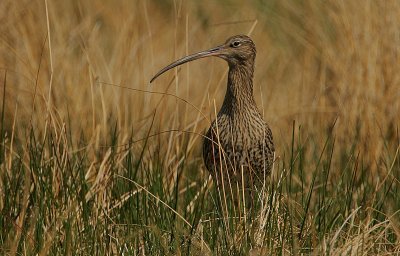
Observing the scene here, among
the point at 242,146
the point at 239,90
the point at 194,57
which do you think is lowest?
the point at 242,146

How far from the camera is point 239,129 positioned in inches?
257

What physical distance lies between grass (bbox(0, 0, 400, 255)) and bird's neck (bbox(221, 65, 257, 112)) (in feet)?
0.86

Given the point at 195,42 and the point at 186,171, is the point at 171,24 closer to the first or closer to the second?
the point at 195,42

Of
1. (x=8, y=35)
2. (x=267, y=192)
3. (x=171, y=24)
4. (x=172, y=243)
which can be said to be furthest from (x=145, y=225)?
(x=171, y=24)

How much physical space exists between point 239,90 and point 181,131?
19.5 inches

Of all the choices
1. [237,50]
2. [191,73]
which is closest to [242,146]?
[237,50]

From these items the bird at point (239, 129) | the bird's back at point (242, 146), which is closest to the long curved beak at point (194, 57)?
the bird at point (239, 129)

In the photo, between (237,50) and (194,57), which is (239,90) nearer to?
(237,50)

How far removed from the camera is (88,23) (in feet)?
28.5

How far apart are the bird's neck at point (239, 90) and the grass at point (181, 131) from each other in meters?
0.26

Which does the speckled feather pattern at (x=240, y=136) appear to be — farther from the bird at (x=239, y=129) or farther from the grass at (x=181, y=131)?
the grass at (x=181, y=131)

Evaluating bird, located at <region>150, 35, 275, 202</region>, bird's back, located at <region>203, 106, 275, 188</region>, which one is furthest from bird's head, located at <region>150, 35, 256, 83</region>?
→ bird's back, located at <region>203, 106, 275, 188</region>

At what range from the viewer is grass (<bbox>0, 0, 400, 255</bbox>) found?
525 cm

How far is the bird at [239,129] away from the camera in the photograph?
6.44m
